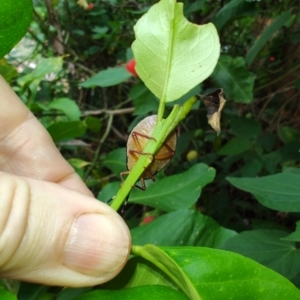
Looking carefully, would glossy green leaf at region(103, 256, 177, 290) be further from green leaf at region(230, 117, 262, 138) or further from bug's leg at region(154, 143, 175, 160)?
green leaf at region(230, 117, 262, 138)

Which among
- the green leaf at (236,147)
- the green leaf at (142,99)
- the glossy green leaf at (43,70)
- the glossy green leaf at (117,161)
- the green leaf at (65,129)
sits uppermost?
the glossy green leaf at (43,70)

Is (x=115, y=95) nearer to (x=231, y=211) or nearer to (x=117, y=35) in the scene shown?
(x=117, y=35)

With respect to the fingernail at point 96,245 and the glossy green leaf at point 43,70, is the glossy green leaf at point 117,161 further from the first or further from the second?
the fingernail at point 96,245

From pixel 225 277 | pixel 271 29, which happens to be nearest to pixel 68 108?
pixel 271 29

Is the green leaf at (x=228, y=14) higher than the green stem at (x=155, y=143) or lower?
lower

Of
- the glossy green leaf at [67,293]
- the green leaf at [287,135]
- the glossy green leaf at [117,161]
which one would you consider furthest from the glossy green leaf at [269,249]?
the green leaf at [287,135]

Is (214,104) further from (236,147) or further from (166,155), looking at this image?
(236,147)

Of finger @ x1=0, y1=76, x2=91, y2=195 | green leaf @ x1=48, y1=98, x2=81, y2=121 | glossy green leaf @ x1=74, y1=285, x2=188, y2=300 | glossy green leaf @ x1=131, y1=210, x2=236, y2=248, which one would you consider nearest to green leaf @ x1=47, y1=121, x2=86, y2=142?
green leaf @ x1=48, y1=98, x2=81, y2=121
